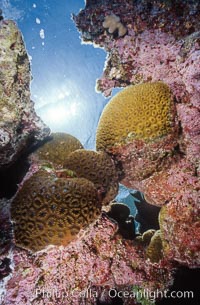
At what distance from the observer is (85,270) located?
132 inches

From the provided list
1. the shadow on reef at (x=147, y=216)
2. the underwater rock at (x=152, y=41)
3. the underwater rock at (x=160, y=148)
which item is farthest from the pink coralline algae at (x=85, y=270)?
the shadow on reef at (x=147, y=216)

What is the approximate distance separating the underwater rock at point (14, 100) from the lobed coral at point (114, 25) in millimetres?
2152

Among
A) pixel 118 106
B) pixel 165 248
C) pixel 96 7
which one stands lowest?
pixel 165 248

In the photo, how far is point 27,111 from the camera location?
11.8ft

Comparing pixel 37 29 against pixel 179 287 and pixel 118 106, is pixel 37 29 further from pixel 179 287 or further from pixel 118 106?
pixel 179 287

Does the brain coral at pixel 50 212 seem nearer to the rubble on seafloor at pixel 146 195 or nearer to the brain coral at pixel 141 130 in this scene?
the rubble on seafloor at pixel 146 195

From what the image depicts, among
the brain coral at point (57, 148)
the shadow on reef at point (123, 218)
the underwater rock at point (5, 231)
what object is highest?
A: the brain coral at point (57, 148)

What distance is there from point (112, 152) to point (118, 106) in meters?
0.81

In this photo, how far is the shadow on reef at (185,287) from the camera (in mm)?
4162

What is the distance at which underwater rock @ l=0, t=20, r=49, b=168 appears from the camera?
310cm

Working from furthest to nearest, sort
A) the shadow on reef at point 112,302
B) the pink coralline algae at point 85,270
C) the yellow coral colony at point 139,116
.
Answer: the shadow on reef at point 112,302 → the yellow coral colony at point 139,116 → the pink coralline algae at point 85,270

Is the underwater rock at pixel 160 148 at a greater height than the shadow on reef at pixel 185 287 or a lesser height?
greater

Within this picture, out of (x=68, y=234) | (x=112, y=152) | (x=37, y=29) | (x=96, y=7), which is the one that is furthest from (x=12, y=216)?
(x=37, y=29)

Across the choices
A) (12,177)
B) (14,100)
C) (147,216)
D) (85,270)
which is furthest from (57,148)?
(147,216)
